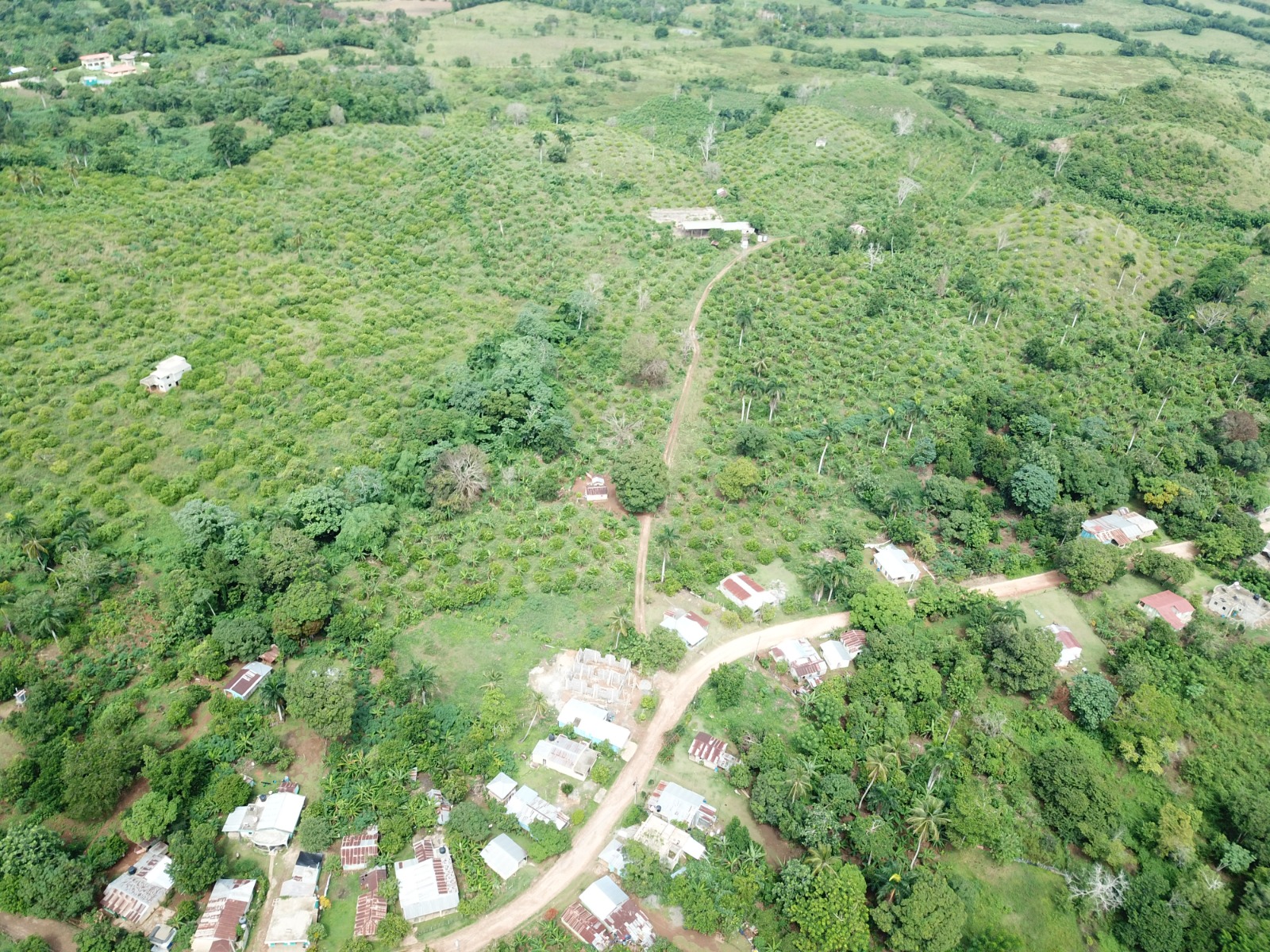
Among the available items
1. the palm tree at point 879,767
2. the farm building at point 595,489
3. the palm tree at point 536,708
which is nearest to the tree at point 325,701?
the palm tree at point 536,708

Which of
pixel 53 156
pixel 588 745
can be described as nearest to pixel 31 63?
pixel 53 156

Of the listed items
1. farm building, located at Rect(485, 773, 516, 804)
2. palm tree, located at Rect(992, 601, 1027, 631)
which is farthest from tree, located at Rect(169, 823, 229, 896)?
palm tree, located at Rect(992, 601, 1027, 631)

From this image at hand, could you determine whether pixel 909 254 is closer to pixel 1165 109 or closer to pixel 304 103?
pixel 1165 109

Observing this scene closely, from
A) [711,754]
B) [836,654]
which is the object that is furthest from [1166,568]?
[711,754]

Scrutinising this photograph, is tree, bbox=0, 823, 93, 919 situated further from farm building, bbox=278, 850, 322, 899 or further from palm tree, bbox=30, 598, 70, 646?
palm tree, bbox=30, 598, 70, 646

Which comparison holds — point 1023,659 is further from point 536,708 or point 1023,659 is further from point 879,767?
point 536,708

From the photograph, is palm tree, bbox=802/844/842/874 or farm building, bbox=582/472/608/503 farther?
farm building, bbox=582/472/608/503

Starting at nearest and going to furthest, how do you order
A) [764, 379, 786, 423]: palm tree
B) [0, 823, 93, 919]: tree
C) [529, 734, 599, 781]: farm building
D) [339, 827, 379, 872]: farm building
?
[0, 823, 93, 919]: tree < [339, 827, 379, 872]: farm building < [529, 734, 599, 781]: farm building < [764, 379, 786, 423]: palm tree
